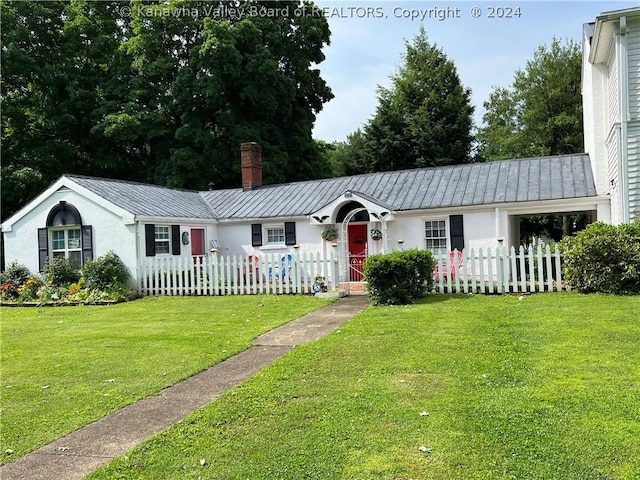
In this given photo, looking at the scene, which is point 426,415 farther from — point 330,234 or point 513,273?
point 330,234

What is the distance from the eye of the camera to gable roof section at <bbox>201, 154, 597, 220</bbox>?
16.7 meters

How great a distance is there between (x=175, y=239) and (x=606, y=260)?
1379 cm

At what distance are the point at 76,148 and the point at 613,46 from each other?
28695mm

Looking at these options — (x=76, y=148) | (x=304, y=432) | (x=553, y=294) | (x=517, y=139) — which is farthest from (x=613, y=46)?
(x=76, y=148)

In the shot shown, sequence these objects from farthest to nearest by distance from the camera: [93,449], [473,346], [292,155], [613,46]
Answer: [292,155]
[613,46]
[473,346]
[93,449]

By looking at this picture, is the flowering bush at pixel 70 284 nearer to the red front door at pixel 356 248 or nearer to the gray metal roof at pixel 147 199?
the gray metal roof at pixel 147 199

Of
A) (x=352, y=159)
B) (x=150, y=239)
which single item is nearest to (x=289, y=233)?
(x=150, y=239)

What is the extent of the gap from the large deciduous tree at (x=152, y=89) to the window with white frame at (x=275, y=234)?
10.2m

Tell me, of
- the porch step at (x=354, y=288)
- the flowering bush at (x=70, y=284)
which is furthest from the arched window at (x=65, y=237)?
the porch step at (x=354, y=288)

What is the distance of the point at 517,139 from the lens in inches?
1491

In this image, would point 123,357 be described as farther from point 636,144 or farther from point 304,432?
point 636,144

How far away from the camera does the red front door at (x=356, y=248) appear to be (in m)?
18.3

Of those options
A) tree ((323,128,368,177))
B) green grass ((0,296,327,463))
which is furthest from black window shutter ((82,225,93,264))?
tree ((323,128,368,177))

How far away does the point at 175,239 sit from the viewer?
1880cm
